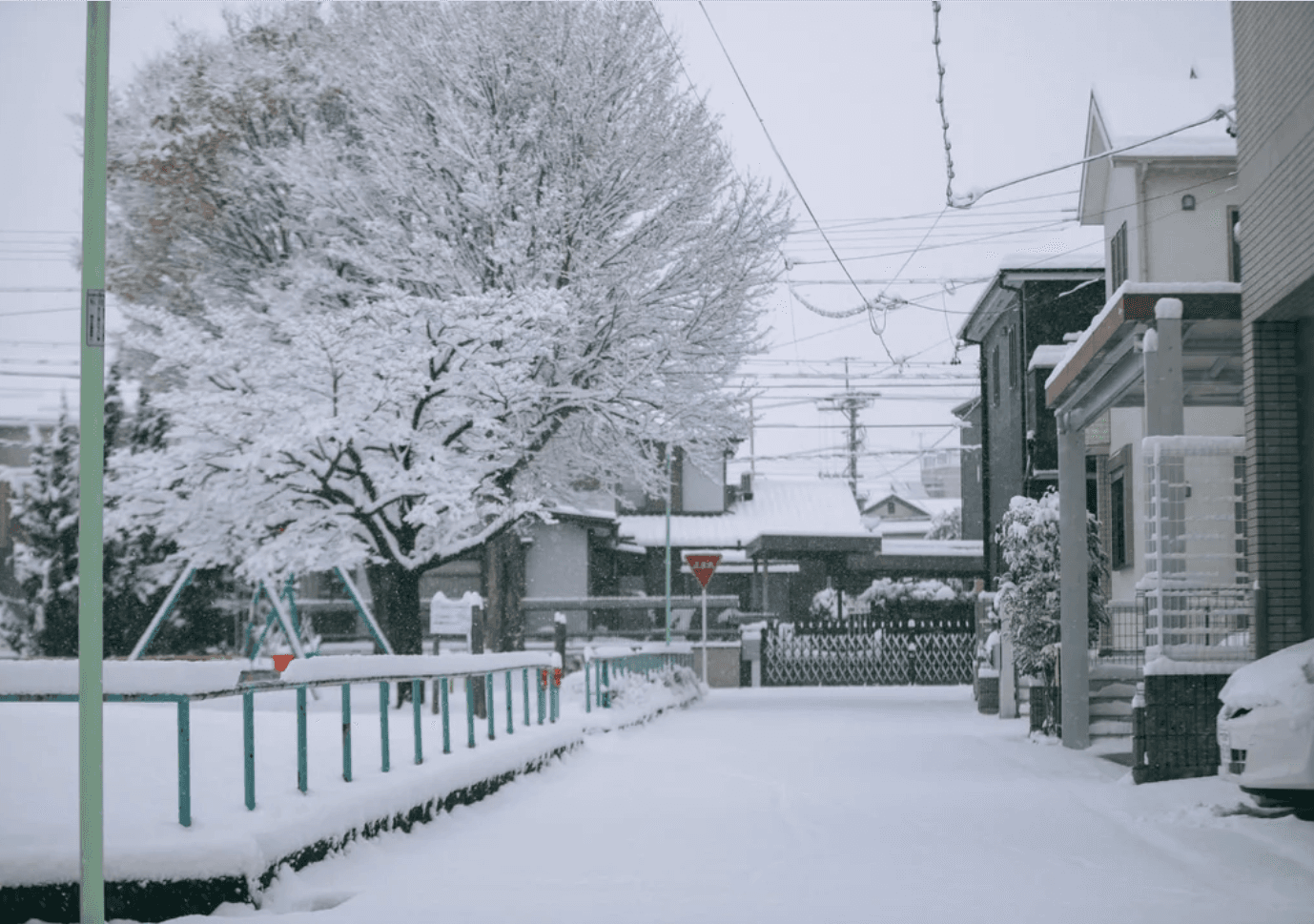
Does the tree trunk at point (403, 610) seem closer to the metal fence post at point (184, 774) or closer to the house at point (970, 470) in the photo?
the metal fence post at point (184, 774)

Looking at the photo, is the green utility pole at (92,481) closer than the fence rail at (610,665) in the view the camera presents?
Yes

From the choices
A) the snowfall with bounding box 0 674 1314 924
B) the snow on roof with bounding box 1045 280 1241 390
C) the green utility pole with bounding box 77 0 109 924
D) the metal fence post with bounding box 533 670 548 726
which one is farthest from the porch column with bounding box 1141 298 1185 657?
the green utility pole with bounding box 77 0 109 924

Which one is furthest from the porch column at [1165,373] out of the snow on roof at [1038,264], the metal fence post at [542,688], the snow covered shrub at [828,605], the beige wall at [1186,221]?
the snow covered shrub at [828,605]

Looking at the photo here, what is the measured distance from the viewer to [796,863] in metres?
7.95

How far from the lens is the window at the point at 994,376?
105 feet

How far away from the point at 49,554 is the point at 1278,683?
896 inches

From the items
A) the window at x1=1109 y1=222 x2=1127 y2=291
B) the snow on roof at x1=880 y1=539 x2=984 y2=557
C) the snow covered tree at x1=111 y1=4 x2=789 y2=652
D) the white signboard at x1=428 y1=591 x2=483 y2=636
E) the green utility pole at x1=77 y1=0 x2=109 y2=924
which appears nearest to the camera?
the green utility pole at x1=77 y1=0 x2=109 y2=924

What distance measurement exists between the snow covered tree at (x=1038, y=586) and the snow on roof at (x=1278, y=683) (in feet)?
26.3

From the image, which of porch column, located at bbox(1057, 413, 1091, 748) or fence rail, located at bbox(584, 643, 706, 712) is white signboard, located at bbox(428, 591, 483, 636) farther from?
porch column, located at bbox(1057, 413, 1091, 748)

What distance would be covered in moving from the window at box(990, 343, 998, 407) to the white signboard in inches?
540

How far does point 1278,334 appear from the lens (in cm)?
1162

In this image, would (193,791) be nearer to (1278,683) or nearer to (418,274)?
(1278,683)

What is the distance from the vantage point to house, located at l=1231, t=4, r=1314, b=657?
1094cm

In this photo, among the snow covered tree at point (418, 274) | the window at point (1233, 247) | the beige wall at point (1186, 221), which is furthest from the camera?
the beige wall at point (1186, 221)
